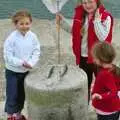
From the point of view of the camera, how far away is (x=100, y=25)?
5.39m

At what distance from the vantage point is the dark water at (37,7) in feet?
32.5

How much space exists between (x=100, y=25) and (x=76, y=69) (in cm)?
54

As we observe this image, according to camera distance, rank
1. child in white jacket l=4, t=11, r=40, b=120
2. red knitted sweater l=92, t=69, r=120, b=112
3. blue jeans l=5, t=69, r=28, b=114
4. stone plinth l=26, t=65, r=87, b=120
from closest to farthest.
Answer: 1. red knitted sweater l=92, t=69, r=120, b=112
2. stone plinth l=26, t=65, r=87, b=120
3. child in white jacket l=4, t=11, r=40, b=120
4. blue jeans l=5, t=69, r=28, b=114

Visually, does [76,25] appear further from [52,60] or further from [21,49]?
[52,60]

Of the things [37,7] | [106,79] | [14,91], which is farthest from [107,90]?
[37,7]

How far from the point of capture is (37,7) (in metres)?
10.0

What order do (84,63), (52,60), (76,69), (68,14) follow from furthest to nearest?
(68,14) < (52,60) < (84,63) < (76,69)

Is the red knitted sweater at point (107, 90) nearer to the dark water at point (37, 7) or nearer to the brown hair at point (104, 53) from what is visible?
the brown hair at point (104, 53)

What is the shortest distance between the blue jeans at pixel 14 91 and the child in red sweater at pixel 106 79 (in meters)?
0.97

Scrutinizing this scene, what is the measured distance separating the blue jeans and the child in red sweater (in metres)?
0.97

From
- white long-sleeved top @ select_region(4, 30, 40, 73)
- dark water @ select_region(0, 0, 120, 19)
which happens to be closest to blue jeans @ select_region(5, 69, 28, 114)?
white long-sleeved top @ select_region(4, 30, 40, 73)

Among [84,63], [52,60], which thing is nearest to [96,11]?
[84,63]

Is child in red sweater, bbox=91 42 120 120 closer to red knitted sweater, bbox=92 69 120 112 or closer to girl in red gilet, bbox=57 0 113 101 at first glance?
red knitted sweater, bbox=92 69 120 112

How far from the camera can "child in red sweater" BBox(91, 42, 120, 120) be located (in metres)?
4.57
